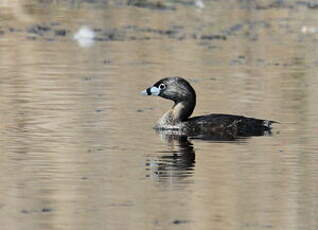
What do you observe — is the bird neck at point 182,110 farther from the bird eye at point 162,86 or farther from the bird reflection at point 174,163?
the bird reflection at point 174,163

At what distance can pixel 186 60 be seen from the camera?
71.9 feet

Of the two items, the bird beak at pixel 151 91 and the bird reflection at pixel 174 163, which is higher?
the bird beak at pixel 151 91

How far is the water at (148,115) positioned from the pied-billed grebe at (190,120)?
0.79 ft

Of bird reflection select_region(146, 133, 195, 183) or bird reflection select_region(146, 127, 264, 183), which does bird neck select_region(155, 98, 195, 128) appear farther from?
bird reflection select_region(146, 133, 195, 183)

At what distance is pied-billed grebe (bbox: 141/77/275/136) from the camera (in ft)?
49.2

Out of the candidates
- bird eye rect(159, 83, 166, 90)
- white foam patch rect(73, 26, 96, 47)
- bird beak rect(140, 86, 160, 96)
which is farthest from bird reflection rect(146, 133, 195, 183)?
white foam patch rect(73, 26, 96, 47)

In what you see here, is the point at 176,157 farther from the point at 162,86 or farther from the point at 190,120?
the point at 162,86

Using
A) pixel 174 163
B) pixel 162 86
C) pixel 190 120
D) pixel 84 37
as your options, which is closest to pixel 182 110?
pixel 190 120

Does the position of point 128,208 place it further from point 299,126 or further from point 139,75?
point 139,75

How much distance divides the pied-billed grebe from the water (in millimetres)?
239

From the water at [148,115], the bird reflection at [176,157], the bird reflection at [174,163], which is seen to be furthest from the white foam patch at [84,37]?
the bird reflection at [174,163]

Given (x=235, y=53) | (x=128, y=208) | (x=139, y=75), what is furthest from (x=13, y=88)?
(x=128, y=208)

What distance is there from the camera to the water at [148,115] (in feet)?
32.8

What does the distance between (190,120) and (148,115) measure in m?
0.78
